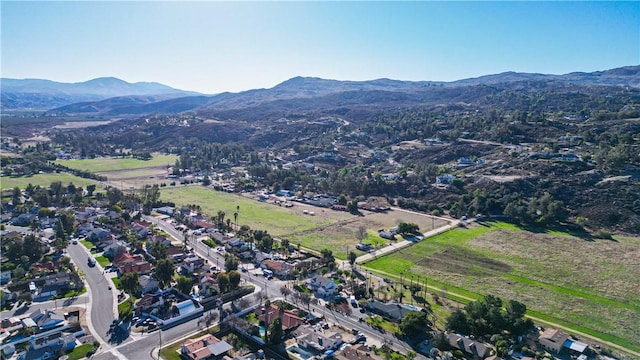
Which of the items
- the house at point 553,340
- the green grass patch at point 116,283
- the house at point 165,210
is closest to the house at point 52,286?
the green grass patch at point 116,283

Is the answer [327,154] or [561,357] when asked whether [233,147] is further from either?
[561,357]

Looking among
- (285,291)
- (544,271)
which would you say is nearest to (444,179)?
(544,271)

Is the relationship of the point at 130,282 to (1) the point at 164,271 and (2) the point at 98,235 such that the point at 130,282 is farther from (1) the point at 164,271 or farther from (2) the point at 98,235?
(2) the point at 98,235

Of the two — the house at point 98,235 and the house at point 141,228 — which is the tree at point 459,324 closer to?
the house at point 141,228

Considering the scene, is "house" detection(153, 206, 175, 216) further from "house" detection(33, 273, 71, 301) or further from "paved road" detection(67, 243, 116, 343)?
"house" detection(33, 273, 71, 301)

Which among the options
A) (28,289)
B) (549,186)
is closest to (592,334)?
(549,186)
